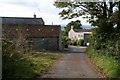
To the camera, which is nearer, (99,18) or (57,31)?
(99,18)

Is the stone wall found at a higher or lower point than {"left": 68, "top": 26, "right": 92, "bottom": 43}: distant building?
lower

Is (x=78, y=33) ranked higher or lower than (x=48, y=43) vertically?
higher

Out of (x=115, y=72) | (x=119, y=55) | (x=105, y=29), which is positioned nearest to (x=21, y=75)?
(x=115, y=72)

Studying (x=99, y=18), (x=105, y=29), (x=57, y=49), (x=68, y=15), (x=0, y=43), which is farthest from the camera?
(x=57, y=49)

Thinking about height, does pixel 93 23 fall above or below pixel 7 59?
Result: above

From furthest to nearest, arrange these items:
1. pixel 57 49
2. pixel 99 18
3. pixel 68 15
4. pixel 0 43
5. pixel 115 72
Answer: pixel 57 49
pixel 68 15
pixel 99 18
pixel 115 72
pixel 0 43

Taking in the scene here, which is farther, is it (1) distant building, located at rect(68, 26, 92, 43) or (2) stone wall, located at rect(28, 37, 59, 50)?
(1) distant building, located at rect(68, 26, 92, 43)

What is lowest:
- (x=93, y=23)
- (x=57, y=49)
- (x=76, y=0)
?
(x=57, y=49)

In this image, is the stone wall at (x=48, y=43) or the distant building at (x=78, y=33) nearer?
the stone wall at (x=48, y=43)

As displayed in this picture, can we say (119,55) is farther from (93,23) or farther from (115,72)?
(93,23)

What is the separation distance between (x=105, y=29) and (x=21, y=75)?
23102 mm

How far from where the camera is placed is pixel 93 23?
42.2 m

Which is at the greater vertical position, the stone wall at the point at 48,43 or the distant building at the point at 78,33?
the distant building at the point at 78,33

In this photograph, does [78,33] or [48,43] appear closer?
[48,43]
